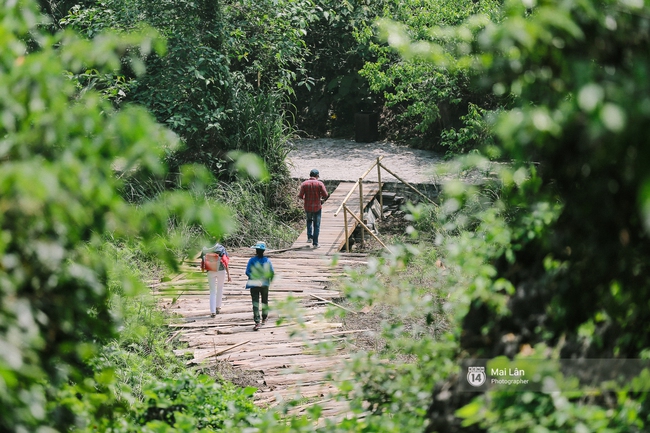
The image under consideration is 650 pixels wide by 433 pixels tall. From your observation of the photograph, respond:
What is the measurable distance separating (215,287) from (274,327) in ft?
3.19

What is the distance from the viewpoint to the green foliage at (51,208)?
246cm

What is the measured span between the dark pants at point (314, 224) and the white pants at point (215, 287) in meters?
3.35

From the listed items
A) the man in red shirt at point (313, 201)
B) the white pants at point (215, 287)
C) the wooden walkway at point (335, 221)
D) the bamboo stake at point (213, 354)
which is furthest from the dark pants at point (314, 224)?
the bamboo stake at point (213, 354)

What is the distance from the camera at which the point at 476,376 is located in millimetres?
3396

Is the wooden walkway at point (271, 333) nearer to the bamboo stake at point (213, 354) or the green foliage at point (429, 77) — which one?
the bamboo stake at point (213, 354)

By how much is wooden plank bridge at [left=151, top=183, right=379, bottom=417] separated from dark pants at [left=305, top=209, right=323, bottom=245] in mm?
228

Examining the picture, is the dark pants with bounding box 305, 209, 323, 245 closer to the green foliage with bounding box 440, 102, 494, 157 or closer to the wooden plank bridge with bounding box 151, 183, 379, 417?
the wooden plank bridge with bounding box 151, 183, 379, 417

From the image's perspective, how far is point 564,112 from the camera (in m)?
2.27

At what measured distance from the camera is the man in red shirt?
13609 millimetres

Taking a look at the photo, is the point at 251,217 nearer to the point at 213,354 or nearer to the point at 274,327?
the point at 274,327

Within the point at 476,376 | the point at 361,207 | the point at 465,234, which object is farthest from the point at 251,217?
the point at 476,376

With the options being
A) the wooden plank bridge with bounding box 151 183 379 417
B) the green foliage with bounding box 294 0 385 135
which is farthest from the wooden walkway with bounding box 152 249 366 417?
the green foliage with bounding box 294 0 385 135

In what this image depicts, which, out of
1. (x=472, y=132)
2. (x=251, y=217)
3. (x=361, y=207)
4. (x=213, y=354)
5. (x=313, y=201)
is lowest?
(x=213, y=354)

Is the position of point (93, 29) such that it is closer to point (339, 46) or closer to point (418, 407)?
point (339, 46)
